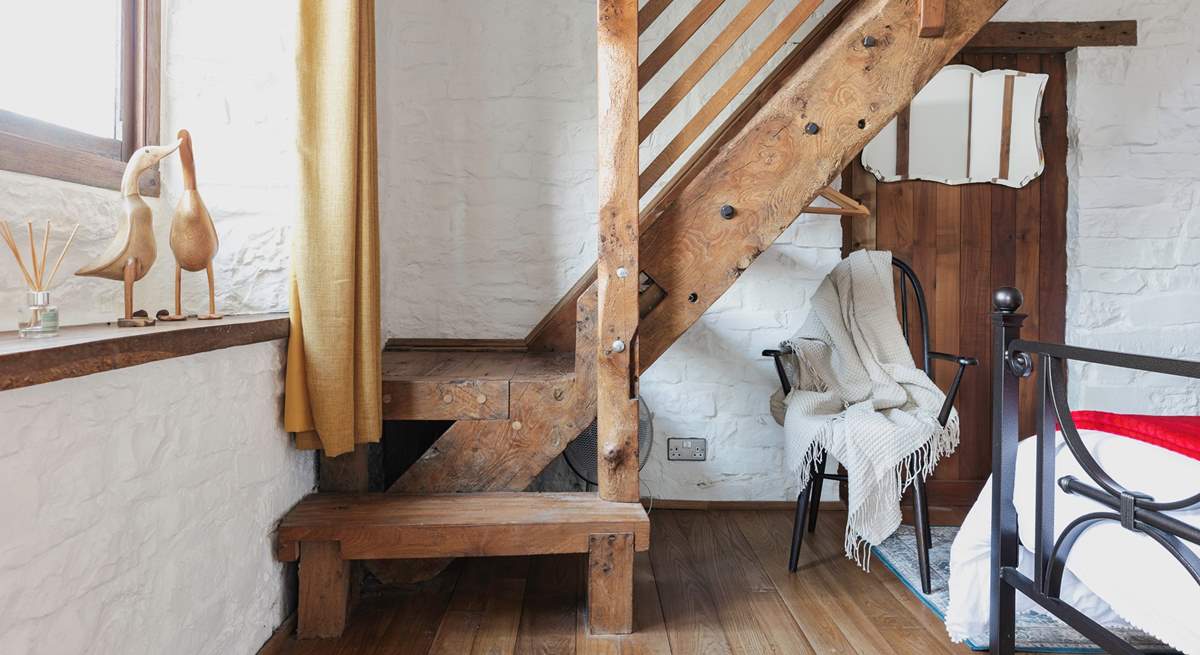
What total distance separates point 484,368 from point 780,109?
1.13 meters

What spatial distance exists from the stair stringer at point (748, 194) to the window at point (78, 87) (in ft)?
3.47

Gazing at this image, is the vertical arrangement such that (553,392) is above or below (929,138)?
below

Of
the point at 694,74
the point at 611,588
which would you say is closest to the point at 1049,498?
the point at 611,588

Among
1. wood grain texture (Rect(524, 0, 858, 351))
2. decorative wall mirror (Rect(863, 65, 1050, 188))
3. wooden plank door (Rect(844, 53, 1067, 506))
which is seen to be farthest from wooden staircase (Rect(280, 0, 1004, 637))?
wooden plank door (Rect(844, 53, 1067, 506))

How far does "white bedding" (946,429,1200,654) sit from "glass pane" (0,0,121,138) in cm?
216

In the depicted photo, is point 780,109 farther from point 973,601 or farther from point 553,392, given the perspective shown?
point 973,601

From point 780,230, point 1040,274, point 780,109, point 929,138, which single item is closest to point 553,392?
point 780,230

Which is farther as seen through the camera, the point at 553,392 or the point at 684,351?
the point at 684,351

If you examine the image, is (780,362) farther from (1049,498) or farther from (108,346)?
(108,346)

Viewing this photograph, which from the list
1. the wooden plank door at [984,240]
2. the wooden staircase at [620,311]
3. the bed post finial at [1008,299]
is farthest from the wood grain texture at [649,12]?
the wooden plank door at [984,240]

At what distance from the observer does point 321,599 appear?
6.35 feet

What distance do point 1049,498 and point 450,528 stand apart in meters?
1.33

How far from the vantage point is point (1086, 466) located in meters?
1.36

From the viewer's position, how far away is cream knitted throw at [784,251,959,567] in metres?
2.20
